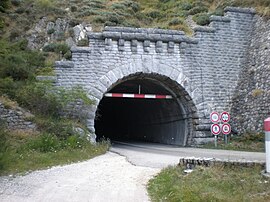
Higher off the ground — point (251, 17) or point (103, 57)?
point (251, 17)

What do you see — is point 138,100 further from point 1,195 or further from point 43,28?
point 1,195

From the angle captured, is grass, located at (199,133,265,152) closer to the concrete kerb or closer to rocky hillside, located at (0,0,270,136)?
rocky hillside, located at (0,0,270,136)

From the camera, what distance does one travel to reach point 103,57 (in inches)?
679

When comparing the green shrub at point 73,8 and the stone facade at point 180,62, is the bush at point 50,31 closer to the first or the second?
the green shrub at point 73,8

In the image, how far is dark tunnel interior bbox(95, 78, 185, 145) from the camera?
20.5m

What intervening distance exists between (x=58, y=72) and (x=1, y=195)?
32.4ft

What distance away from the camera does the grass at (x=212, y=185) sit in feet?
21.1

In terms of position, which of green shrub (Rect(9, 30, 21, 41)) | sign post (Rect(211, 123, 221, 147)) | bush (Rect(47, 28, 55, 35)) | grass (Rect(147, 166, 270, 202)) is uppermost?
bush (Rect(47, 28, 55, 35))

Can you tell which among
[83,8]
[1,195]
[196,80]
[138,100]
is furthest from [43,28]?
[1,195]

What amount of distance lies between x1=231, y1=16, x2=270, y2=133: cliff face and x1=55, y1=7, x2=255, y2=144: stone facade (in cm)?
45

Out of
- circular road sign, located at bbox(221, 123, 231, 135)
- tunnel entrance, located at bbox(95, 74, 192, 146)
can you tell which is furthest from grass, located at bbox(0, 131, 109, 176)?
circular road sign, located at bbox(221, 123, 231, 135)

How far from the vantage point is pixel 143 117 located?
26.0 meters

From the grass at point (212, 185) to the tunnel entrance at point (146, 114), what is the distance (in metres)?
10.2

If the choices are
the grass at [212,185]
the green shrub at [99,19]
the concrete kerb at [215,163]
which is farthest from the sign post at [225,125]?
the green shrub at [99,19]
